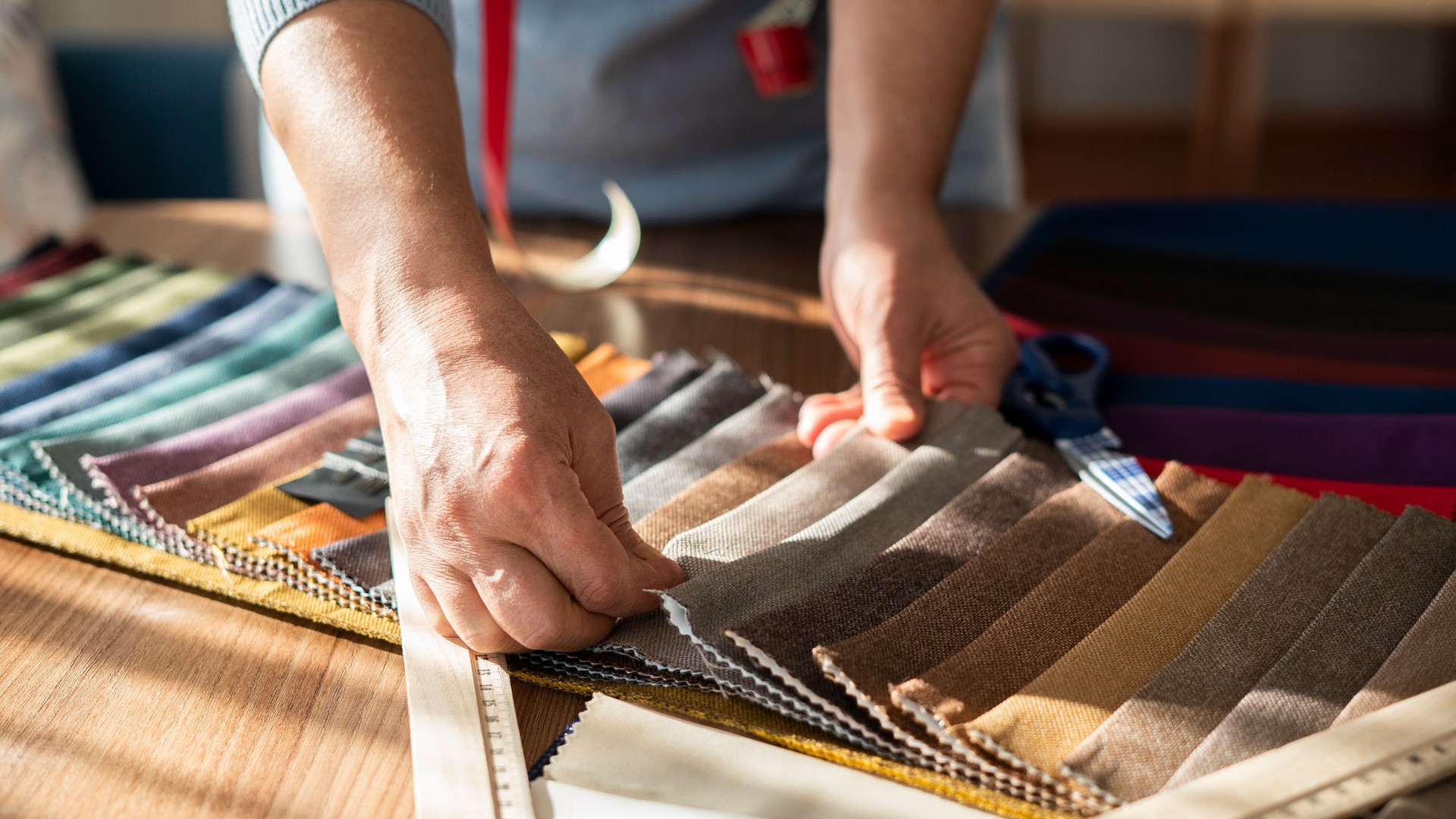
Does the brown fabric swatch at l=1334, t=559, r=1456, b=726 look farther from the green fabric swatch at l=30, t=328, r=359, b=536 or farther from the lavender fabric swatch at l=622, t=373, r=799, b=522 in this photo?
the green fabric swatch at l=30, t=328, r=359, b=536

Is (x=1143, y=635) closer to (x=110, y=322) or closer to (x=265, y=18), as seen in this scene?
(x=265, y=18)

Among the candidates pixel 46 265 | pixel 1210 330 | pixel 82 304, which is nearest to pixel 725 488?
pixel 1210 330

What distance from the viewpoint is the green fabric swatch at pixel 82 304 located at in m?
0.95

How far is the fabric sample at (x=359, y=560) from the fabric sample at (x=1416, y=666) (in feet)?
1.55

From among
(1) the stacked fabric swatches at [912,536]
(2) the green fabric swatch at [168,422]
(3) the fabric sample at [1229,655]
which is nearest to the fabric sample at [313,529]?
(1) the stacked fabric swatches at [912,536]

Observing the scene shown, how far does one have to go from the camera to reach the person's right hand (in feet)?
1.78

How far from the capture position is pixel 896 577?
1.94ft

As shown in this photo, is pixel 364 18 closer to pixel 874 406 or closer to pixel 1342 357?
pixel 874 406

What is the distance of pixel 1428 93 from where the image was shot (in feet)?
14.0

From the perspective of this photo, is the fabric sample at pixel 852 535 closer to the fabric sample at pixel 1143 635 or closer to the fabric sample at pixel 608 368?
the fabric sample at pixel 1143 635

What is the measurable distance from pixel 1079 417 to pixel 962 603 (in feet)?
0.80

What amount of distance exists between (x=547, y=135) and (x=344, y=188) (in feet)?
2.12

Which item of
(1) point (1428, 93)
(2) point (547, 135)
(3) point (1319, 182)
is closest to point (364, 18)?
(2) point (547, 135)

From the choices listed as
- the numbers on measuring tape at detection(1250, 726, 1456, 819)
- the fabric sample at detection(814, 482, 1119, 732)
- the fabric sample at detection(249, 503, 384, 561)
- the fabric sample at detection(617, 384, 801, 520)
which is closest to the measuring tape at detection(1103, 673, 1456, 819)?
the numbers on measuring tape at detection(1250, 726, 1456, 819)
